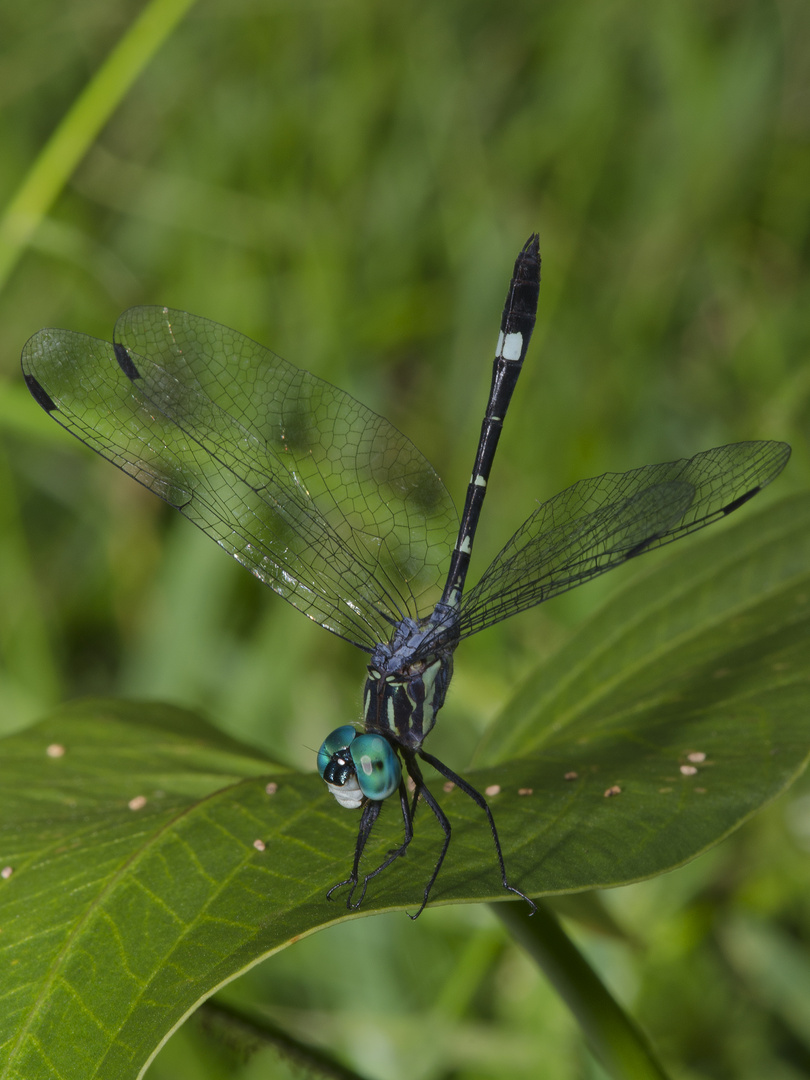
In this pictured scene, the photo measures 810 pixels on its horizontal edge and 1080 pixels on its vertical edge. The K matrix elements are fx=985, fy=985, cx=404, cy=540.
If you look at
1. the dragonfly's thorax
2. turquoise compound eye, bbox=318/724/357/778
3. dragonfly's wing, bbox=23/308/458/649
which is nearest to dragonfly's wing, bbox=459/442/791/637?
the dragonfly's thorax

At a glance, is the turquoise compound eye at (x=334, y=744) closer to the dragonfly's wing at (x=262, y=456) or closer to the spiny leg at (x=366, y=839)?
the spiny leg at (x=366, y=839)

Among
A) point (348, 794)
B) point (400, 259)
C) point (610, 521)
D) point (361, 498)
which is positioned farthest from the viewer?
point (400, 259)

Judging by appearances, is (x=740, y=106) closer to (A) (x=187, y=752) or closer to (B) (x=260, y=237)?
(B) (x=260, y=237)

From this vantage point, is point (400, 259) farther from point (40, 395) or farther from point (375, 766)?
point (375, 766)

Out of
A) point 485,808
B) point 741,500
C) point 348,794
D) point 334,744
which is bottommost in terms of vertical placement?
point 485,808

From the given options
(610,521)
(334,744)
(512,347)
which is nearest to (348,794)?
(334,744)

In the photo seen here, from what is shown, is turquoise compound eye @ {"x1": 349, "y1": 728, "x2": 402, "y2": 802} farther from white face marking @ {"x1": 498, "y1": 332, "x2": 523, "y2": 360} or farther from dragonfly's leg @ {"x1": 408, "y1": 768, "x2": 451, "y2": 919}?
white face marking @ {"x1": 498, "y1": 332, "x2": 523, "y2": 360}
